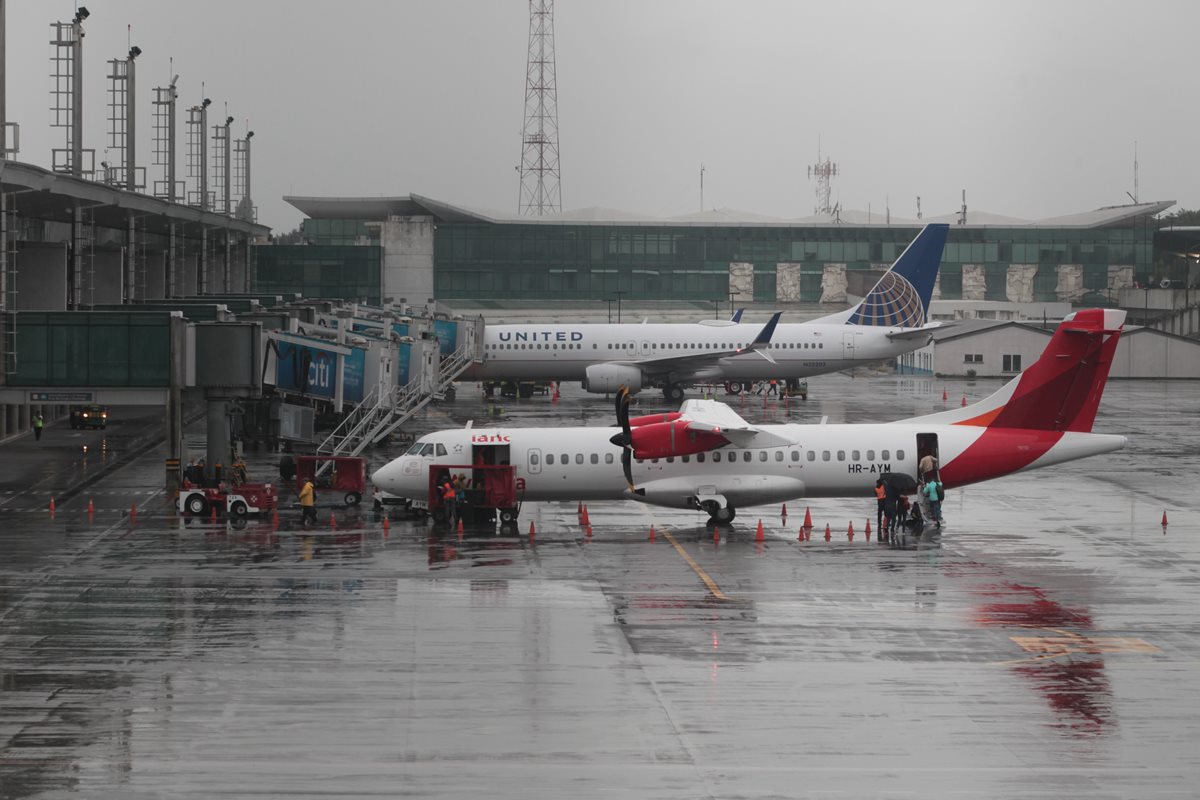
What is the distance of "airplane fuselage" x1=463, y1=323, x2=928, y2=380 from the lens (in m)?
82.0

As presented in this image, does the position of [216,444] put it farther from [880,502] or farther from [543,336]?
[543,336]

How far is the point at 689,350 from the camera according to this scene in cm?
8212

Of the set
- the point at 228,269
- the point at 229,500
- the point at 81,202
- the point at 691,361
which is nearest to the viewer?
the point at 229,500

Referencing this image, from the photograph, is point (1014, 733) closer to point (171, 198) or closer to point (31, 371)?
point (31, 371)

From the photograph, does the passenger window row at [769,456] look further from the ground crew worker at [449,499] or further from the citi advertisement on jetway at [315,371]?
the citi advertisement on jetway at [315,371]

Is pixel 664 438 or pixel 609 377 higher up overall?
pixel 609 377

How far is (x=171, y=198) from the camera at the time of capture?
90.4 m

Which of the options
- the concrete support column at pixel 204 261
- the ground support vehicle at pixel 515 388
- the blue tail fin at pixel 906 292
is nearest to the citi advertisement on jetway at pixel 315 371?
the ground support vehicle at pixel 515 388

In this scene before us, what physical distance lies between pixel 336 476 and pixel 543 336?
1444 inches

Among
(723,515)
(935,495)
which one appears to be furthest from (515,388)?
(935,495)

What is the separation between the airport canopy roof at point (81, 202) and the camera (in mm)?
51562

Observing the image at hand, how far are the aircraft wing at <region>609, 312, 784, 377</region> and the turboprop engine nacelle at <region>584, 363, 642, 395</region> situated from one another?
3.98 ft

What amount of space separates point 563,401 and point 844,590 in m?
50.6

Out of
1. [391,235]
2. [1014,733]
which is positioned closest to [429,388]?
[1014,733]
